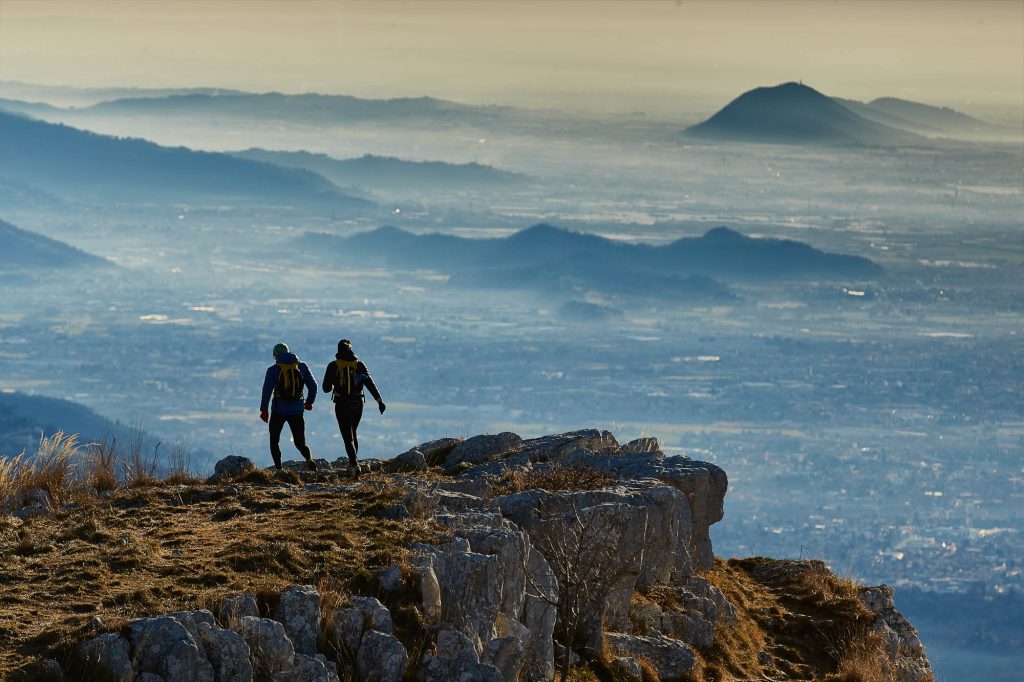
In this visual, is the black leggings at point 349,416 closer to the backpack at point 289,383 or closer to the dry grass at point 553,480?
the backpack at point 289,383

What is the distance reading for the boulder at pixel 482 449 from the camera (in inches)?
940

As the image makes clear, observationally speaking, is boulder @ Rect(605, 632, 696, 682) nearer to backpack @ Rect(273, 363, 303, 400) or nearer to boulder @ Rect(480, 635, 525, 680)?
boulder @ Rect(480, 635, 525, 680)

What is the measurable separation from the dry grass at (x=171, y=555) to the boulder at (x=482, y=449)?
4.40 m

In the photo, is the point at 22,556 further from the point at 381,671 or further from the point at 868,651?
the point at 868,651

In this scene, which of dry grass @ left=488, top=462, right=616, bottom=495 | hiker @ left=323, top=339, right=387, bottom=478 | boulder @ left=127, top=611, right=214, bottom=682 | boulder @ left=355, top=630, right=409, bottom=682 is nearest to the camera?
boulder @ left=127, top=611, right=214, bottom=682

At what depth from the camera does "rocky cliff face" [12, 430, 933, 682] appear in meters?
13.7

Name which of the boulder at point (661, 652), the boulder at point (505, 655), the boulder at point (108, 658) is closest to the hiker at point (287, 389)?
the boulder at point (661, 652)

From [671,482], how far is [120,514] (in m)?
7.31

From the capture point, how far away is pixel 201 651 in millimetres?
13078

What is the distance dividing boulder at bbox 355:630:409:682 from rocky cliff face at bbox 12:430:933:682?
0.01 metres

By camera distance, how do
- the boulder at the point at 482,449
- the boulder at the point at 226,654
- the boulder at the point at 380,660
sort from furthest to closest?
the boulder at the point at 482,449 → the boulder at the point at 380,660 → the boulder at the point at 226,654

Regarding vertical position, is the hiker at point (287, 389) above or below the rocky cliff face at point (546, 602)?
above

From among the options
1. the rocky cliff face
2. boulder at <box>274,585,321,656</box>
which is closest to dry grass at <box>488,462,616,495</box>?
the rocky cliff face

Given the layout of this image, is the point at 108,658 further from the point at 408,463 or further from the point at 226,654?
→ the point at 408,463
